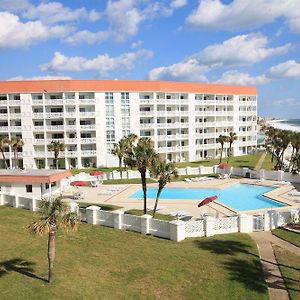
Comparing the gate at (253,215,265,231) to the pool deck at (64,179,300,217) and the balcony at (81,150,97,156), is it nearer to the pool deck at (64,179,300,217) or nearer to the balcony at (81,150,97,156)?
the pool deck at (64,179,300,217)

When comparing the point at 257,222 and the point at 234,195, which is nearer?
the point at 257,222

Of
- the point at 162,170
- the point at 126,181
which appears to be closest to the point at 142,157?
the point at 162,170

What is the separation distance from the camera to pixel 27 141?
64250 millimetres

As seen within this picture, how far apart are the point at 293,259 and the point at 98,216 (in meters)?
12.9

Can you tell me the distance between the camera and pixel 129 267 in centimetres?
1834

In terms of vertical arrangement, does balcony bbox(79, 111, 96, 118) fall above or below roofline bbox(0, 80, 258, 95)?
below

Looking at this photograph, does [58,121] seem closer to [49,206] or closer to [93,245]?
[93,245]

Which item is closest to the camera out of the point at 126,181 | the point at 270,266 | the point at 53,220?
the point at 53,220

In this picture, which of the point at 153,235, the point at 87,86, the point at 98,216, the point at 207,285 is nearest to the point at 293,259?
the point at 207,285

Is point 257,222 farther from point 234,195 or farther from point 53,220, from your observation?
point 234,195

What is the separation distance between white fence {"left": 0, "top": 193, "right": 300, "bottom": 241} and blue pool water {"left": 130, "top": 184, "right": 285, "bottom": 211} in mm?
7366

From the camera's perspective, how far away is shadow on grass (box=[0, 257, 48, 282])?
55.3 feet

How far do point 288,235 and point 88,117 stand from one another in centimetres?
4652

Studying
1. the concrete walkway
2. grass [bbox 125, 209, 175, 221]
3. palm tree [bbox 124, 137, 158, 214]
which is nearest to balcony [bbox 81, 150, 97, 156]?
grass [bbox 125, 209, 175, 221]
